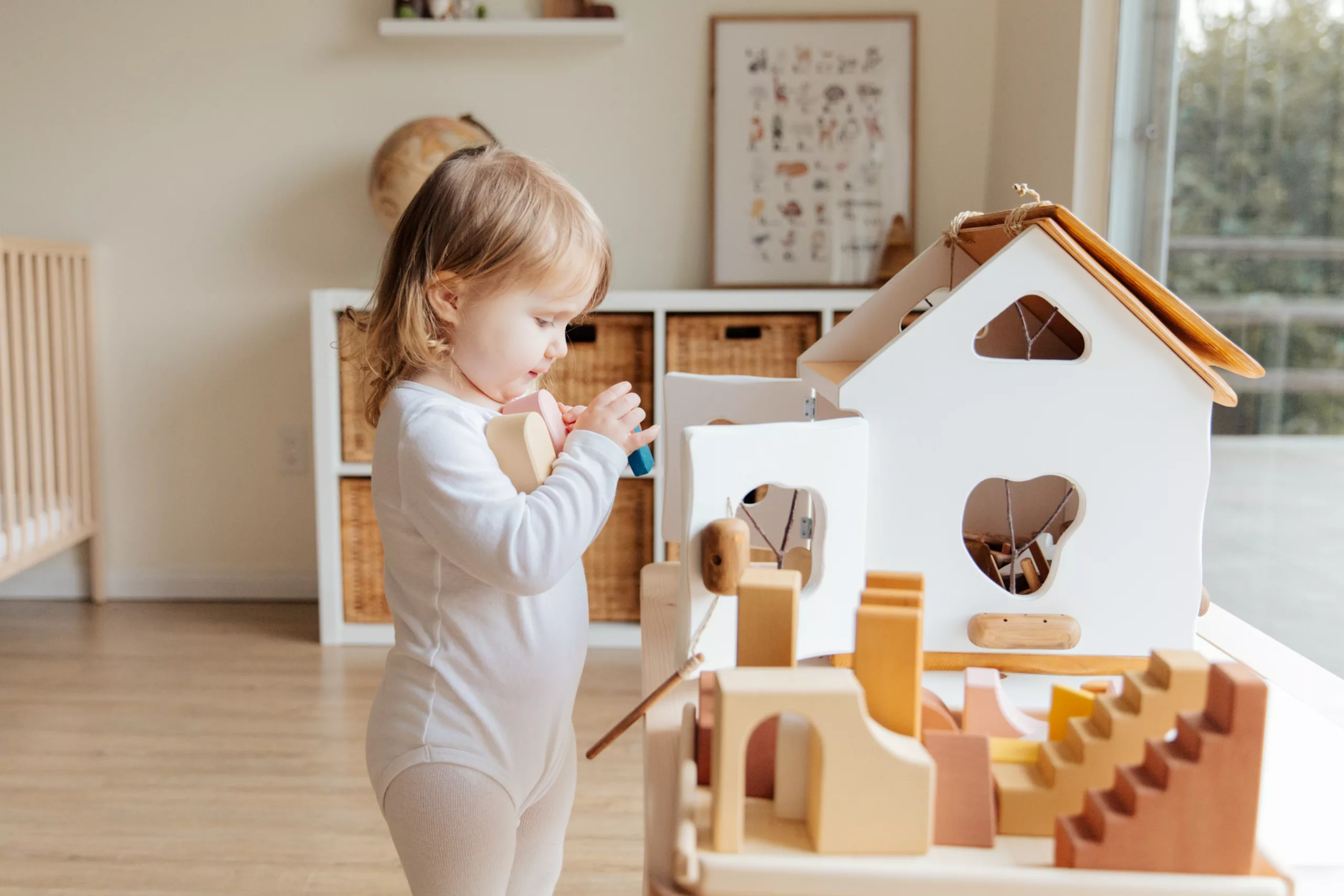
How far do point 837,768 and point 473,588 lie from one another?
1.47 feet

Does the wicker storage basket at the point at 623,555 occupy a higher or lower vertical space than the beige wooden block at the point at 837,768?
lower

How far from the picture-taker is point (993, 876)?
18.7 inches

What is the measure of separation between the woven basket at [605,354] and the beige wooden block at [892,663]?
6.25 ft

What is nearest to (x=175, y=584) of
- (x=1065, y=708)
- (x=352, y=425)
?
(x=352, y=425)

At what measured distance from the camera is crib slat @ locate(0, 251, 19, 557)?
2256 mm

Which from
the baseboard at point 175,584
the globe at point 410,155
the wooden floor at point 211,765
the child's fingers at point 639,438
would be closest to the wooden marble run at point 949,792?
the child's fingers at point 639,438

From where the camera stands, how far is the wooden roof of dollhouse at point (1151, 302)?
77 cm

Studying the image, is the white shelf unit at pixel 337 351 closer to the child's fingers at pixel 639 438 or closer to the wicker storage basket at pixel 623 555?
the wicker storage basket at pixel 623 555

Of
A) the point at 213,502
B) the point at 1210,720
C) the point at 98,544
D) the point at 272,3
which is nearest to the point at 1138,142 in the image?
the point at 1210,720

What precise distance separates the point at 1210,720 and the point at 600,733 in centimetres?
161

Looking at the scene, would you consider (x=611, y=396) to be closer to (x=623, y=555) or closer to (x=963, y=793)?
(x=963, y=793)

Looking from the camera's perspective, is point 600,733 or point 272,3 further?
point 272,3

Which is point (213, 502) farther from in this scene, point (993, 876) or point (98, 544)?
point (993, 876)

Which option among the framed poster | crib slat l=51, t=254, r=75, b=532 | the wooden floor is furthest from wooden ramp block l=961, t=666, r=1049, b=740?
crib slat l=51, t=254, r=75, b=532
